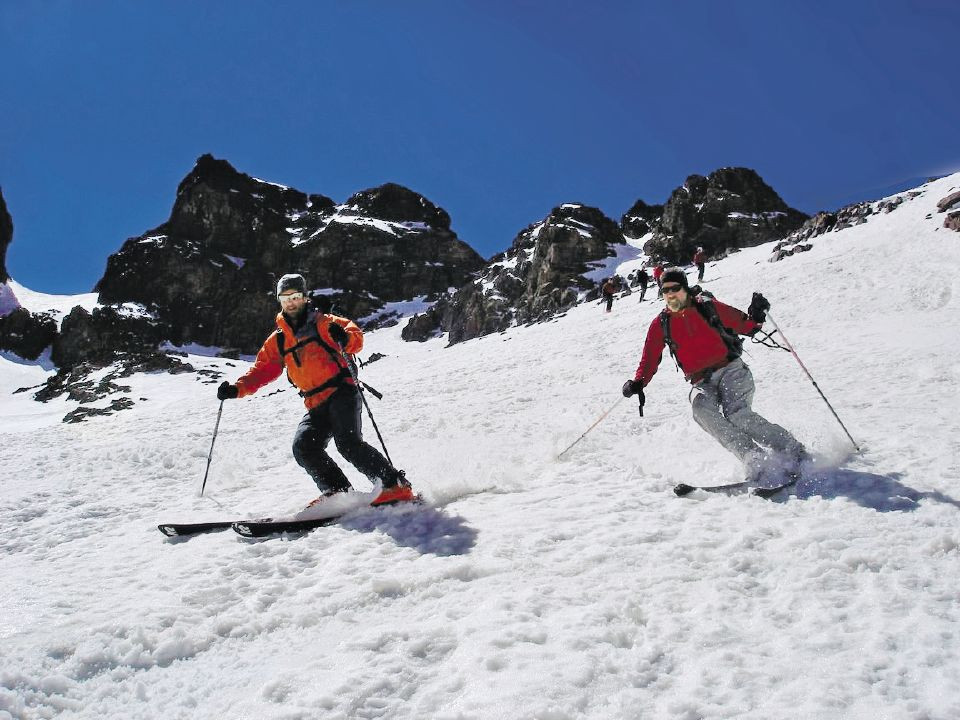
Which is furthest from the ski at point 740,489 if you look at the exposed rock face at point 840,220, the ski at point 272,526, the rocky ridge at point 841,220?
the exposed rock face at point 840,220

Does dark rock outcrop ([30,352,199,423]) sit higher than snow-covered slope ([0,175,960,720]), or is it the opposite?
dark rock outcrop ([30,352,199,423])

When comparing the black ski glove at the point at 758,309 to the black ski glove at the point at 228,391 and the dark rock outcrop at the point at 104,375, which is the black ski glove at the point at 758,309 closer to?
the black ski glove at the point at 228,391

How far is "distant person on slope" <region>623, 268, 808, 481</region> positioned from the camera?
5.68 m

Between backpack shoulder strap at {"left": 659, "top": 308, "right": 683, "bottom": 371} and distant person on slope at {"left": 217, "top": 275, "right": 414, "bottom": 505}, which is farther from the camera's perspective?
backpack shoulder strap at {"left": 659, "top": 308, "right": 683, "bottom": 371}

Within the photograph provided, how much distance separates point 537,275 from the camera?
7494 centimetres

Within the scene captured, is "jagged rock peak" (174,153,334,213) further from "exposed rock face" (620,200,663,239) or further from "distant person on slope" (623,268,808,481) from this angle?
"distant person on slope" (623,268,808,481)

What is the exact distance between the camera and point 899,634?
2797mm

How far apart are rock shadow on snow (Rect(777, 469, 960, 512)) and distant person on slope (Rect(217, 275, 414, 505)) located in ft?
12.1

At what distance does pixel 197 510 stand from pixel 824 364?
1155cm

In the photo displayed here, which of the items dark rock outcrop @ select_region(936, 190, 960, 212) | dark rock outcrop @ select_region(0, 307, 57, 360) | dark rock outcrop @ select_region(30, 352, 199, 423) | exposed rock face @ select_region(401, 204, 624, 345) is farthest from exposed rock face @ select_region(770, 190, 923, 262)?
dark rock outcrop @ select_region(0, 307, 57, 360)

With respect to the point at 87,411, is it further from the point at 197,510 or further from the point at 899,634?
the point at 899,634

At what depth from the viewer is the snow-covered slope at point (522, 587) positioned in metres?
2.59

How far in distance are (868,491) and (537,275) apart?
234 ft

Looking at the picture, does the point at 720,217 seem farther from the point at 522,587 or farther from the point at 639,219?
the point at 522,587
